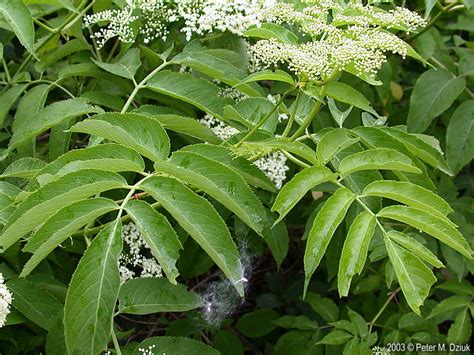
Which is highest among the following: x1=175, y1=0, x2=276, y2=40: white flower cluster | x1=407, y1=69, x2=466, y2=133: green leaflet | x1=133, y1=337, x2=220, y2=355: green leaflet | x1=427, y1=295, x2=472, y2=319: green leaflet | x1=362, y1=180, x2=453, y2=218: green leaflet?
x1=175, y1=0, x2=276, y2=40: white flower cluster

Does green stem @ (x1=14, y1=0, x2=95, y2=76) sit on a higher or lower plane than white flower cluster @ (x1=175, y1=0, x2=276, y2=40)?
Answer: lower

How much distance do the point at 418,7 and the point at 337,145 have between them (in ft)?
4.98

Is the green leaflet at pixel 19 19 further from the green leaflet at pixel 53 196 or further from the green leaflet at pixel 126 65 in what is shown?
the green leaflet at pixel 53 196

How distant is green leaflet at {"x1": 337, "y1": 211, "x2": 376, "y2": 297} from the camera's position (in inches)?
49.5

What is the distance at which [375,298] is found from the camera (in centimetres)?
266

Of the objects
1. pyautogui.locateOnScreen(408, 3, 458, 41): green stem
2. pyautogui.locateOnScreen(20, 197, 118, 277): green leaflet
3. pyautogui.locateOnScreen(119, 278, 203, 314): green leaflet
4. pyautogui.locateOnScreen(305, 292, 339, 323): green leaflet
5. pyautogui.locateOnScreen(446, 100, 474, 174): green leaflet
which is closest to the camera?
pyautogui.locateOnScreen(20, 197, 118, 277): green leaflet

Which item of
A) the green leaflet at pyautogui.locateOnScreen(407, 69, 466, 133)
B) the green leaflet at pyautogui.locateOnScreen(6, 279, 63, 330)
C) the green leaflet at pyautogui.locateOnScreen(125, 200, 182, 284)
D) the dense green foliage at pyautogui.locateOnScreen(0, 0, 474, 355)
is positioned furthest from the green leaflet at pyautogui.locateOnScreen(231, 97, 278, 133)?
the green leaflet at pyautogui.locateOnScreen(407, 69, 466, 133)

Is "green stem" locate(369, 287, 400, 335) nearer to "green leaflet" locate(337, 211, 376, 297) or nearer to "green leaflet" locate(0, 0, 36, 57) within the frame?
"green leaflet" locate(337, 211, 376, 297)

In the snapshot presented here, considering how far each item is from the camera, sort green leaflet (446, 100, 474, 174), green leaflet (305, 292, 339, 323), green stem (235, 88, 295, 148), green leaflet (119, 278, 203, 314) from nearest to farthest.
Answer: green stem (235, 88, 295, 148) → green leaflet (119, 278, 203, 314) → green leaflet (446, 100, 474, 174) → green leaflet (305, 292, 339, 323)

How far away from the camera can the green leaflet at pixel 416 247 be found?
1.30 metres

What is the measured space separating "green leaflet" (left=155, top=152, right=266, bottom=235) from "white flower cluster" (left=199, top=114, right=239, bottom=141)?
1.20 ft

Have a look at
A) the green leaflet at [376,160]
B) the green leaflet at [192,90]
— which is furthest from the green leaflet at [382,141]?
the green leaflet at [192,90]

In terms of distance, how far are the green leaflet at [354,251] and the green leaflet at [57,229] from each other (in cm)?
42

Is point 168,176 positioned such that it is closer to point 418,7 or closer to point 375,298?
point 375,298
